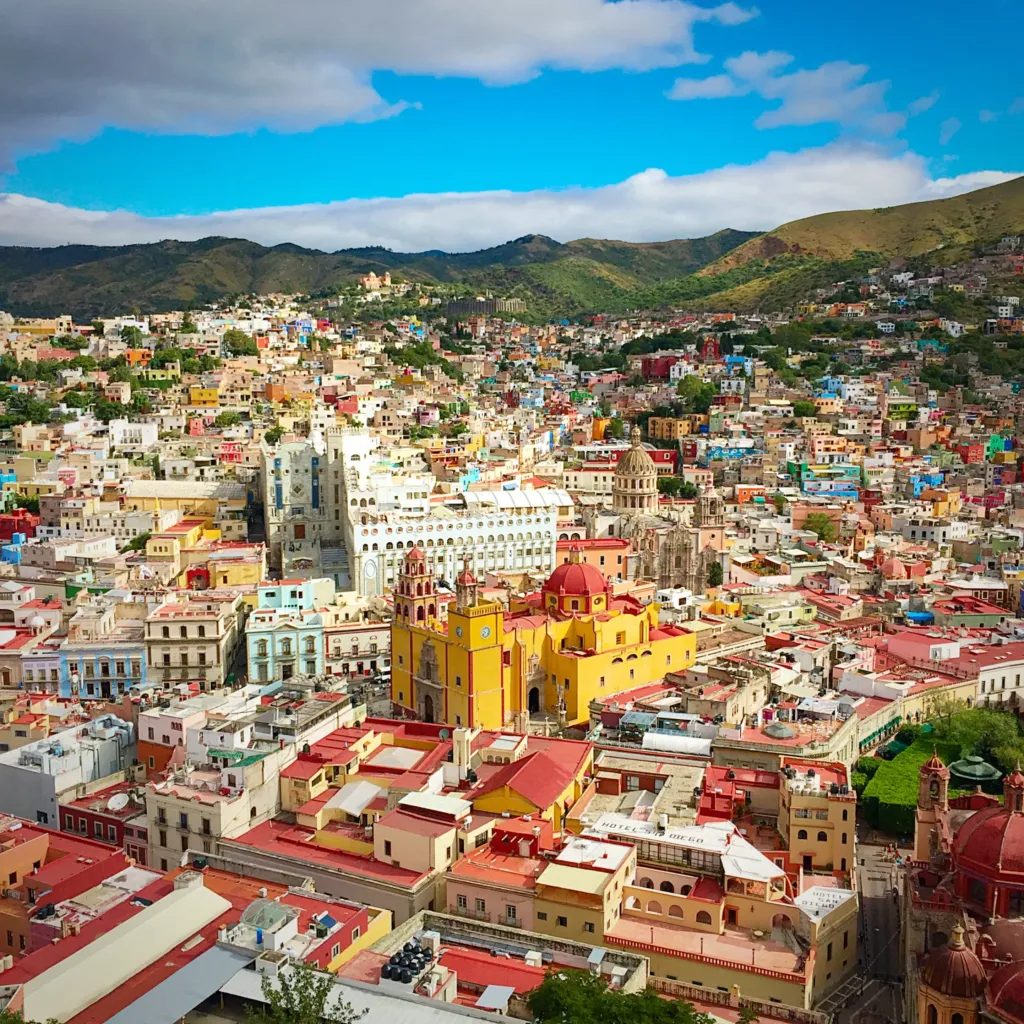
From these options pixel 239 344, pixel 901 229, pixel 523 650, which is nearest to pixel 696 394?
pixel 239 344

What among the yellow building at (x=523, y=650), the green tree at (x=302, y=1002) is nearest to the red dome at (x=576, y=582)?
the yellow building at (x=523, y=650)

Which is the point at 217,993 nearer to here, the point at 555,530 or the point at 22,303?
the point at 555,530

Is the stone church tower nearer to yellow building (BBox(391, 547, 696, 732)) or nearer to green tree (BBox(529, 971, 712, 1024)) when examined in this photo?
yellow building (BBox(391, 547, 696, 732))

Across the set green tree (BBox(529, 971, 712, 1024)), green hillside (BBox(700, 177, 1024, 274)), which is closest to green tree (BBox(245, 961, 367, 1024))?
green tree (BBox(529, 971, 712, 1024))

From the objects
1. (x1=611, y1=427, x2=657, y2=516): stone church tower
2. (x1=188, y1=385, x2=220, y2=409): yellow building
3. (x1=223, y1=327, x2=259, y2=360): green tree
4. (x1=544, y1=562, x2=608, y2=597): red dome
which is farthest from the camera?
(x1=223, y1=327, x2=259, y2=360): green tree

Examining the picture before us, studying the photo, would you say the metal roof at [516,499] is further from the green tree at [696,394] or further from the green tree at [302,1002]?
the green tree at [696,394]
